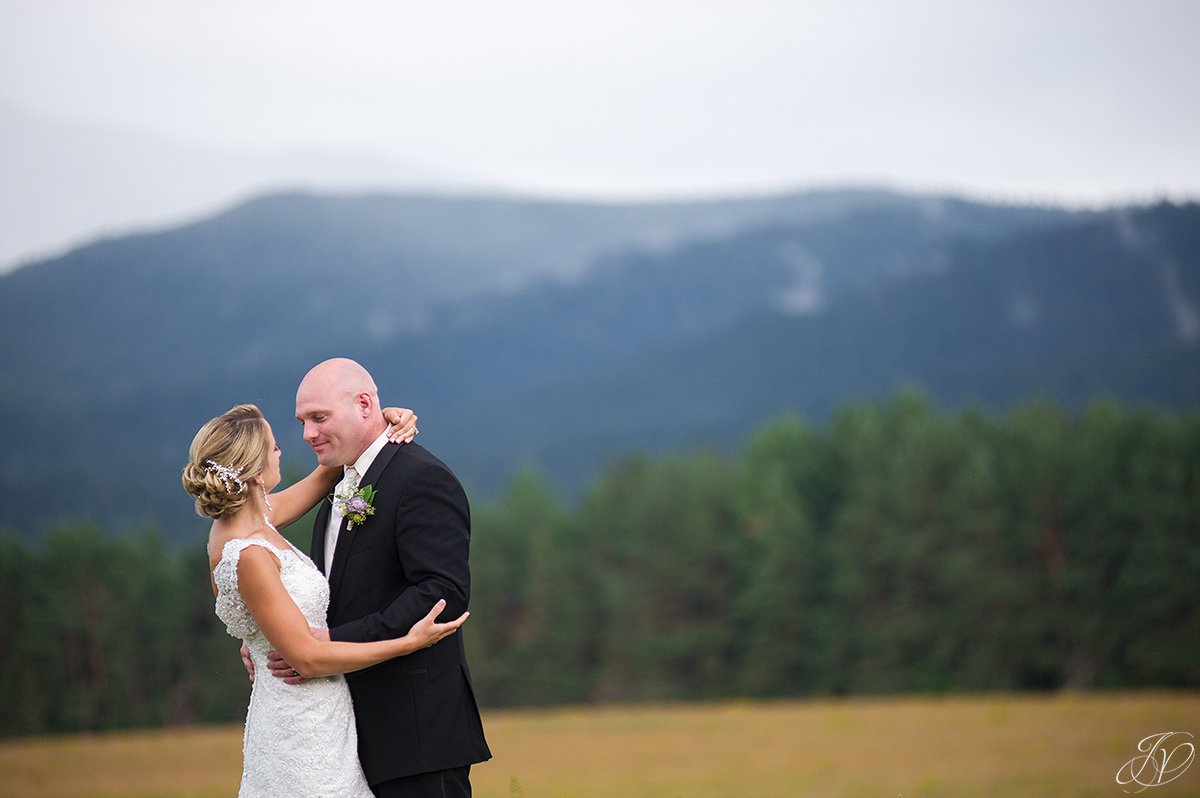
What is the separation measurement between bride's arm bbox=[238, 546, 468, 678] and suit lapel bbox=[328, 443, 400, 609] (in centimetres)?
31

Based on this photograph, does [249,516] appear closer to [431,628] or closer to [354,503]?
[354,503]

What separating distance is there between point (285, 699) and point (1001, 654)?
5541 centimetres

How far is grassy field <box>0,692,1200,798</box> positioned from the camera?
20.7 metres

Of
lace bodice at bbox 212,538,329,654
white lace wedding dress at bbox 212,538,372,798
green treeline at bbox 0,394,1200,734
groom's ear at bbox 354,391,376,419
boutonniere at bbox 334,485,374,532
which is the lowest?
green treeline at bbox 0,394,1200,734

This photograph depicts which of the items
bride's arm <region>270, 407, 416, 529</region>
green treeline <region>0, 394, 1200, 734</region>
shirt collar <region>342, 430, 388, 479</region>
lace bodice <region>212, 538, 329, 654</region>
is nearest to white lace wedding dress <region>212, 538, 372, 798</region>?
lace bodice <region>212, 538, 329, 654</region>

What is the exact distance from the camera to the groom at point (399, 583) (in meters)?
4.61

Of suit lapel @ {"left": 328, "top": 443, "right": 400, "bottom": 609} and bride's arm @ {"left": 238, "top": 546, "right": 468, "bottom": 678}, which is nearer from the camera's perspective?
bride's arm @ {"left": 238, "top": 546, "right": 468, "bottom": 678}

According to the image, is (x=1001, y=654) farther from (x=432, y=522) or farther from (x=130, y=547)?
(x=432, y=522)

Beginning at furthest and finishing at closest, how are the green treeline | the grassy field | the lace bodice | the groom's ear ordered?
the green treeline → the grassy field → the groom's ear → the lace bodice

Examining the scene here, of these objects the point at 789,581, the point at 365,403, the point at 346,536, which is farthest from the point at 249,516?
the point at 789,581

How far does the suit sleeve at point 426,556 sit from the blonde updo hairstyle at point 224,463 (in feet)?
1.72

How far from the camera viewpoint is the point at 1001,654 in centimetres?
5631

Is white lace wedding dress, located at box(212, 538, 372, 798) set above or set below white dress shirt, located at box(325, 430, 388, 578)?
below

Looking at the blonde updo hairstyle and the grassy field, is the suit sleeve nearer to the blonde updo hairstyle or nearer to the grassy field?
the blonde updo hairstyle
